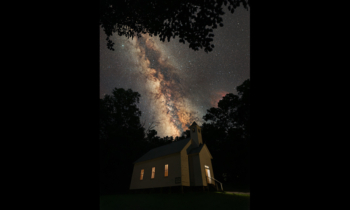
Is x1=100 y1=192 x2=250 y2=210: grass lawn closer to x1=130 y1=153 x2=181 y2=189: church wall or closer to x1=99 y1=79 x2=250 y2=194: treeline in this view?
x1=130 y1=153 x2=181 y2=189: church wall

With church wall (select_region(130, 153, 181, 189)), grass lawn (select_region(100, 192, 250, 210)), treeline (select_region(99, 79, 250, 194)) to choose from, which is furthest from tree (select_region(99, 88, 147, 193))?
grass lawn (select_region(100, 192, 250, 210))

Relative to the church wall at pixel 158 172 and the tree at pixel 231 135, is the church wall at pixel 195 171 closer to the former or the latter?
the church wall at pixel 158 172

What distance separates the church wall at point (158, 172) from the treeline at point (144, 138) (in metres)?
7.53

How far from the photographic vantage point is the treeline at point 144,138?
86.7ft

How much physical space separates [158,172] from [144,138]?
49.8ft

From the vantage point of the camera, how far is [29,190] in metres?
1.05

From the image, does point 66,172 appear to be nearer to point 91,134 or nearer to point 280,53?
point 91,134

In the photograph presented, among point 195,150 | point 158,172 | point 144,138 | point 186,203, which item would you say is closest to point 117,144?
point 144,138

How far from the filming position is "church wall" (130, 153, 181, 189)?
16.4 metres

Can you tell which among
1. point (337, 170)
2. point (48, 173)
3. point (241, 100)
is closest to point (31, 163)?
point (48, 173)

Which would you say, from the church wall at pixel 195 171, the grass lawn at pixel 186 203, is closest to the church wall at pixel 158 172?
the church wall at pixel 195 171

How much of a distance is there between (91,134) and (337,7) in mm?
2054

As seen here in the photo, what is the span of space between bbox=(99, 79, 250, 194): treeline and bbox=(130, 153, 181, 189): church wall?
7.53 m

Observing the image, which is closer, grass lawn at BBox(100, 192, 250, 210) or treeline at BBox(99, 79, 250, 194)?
grass lawn at BBox(100, 192, 250, 210)
